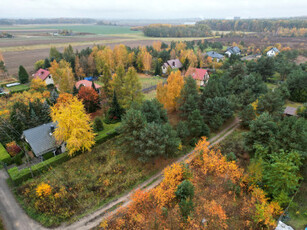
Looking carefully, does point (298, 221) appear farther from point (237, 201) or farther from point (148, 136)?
point (148, 136)

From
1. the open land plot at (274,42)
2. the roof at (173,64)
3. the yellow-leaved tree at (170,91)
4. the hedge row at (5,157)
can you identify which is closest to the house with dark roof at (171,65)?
the roof at (173,64)

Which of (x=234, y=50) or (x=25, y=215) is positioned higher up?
(x=234, y=50)

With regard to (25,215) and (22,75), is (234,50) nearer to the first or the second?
(22,75)

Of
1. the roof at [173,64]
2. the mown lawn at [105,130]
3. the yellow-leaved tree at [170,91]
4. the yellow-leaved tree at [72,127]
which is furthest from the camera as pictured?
the roof at [173,64]

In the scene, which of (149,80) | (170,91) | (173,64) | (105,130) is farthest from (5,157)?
(173,64)

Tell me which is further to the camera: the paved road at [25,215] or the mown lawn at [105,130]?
the mown lawn at [105,130]

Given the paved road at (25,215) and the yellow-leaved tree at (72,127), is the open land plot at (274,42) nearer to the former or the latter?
the yellow-leaved tree at (72,127)

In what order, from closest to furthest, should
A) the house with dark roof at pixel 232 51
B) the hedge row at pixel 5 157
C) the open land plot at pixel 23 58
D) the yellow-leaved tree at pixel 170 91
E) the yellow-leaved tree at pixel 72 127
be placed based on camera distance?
1. the yellow-leaved tree at pixel 72 127
2. the hedge row at pixel 5 157
3. the yellow-leaved tree at pixel 170 91
4. the open land plot at pixel 23 58
5. the house with dark roof at pixel 232 51
